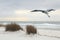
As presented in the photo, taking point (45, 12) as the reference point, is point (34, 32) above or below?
below

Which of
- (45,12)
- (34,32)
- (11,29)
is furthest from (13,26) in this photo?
(45,12)

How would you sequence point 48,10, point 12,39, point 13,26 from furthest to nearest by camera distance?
point 13,26, point 48,10, point 12,39

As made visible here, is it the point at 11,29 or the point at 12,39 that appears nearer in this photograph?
the point at 12,39

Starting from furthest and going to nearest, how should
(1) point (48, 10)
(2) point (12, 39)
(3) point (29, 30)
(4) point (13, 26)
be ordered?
(4) point (13, 26) < (3) point (29, 30) < (1) point (48, 10) < (2) point (12, 39)

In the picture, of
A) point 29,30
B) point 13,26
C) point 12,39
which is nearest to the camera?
point 12,39

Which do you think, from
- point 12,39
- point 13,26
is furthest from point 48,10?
point 13,26

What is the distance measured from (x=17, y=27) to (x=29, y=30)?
3.05 metres

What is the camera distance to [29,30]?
40.0 ft

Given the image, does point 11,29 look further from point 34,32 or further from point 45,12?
point 45,12

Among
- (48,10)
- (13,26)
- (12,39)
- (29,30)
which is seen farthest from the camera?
(13,26)

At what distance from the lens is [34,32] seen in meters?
12.6

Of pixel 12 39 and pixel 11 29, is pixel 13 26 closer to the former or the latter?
pixel 11 29

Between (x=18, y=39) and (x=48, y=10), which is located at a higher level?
(x=48, y=10)

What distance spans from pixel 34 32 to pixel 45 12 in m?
2.03
